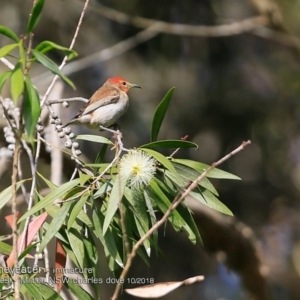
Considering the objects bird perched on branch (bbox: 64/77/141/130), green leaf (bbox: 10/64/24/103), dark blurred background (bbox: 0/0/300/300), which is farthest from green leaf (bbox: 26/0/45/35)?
dark blurred background (bbox: 0/0/300/300)

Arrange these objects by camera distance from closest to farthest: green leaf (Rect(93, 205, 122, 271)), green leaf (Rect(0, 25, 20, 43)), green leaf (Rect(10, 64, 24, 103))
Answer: green leaf (Rect(10, 64, 24, 103)) → green leaf (Rect(0, 25, 20, 43)) → green leaf (Rect(93, 205, 122, 271))

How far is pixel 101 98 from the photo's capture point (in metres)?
3.68

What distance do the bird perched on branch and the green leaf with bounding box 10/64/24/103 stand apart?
1620 mm

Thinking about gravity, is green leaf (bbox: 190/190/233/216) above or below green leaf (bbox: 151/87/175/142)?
below

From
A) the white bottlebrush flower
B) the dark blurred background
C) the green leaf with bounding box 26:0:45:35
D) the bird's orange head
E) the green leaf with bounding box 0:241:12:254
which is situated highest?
the dark blurred background

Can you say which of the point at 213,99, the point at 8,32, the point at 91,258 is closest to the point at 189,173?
the point at 91,258

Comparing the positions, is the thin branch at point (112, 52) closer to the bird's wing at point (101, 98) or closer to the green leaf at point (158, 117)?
the bird's wing at point (101, 98)

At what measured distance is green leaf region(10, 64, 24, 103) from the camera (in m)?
1.62

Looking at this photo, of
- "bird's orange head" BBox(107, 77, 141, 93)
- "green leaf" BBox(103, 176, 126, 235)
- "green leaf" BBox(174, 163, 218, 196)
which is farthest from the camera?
"bird's orange head" BBox(107, 77, 141, 93)

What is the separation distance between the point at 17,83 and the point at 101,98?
2026 mm

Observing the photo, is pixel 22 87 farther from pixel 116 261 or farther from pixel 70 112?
pixel 70 112

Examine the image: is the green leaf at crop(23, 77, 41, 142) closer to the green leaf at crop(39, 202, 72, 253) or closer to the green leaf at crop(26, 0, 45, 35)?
the green leaf at crop(26, 0, 45, 35)

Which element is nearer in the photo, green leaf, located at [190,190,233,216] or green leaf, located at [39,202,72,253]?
green leaf, located at [39,202,72,253]

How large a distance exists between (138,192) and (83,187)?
0.63 feet
